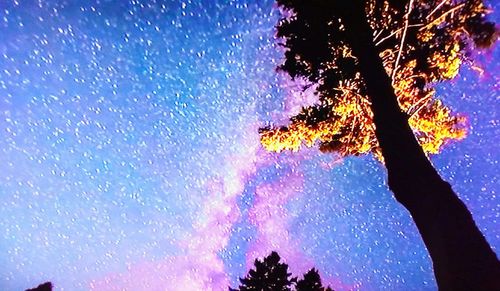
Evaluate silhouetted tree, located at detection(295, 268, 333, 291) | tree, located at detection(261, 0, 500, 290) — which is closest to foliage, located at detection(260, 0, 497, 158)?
tree, located at detection(261, 0, 500, 290)

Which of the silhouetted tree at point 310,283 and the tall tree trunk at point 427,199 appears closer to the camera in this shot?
the tall tree trunk at point 427,199

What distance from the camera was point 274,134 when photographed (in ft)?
34.7

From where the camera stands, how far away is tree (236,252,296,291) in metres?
22.5

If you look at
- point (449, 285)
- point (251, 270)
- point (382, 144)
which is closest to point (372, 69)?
point (382, 144)

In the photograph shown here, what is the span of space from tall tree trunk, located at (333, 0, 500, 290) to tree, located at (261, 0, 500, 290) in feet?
0.04

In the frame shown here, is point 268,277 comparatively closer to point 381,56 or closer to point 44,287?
point 44,287

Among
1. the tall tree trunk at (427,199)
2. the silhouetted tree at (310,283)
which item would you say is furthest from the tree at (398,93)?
the silhouetted tree at (310,283)

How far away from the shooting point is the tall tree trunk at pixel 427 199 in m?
4.68

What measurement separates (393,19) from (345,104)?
6.77 feet

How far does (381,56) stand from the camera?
28.4 ft

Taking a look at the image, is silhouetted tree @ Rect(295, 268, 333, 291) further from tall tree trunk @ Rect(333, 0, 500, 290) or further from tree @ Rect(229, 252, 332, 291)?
tall tree trunk @ Rect(333, 0, 500, 290)

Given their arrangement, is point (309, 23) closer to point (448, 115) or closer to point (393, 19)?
point (393, 19)

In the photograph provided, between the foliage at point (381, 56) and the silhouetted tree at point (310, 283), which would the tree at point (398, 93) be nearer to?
the foliage at point (381, 56)

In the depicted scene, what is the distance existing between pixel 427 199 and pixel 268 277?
61.3ft
